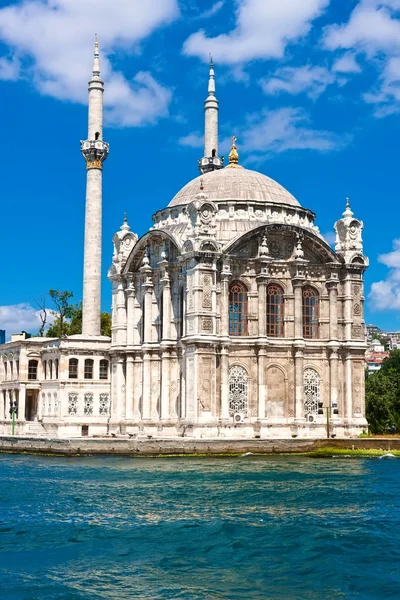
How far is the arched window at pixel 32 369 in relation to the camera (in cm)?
6181

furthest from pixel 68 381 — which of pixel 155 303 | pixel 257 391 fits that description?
pixel 257 391

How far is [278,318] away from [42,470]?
18.3 m

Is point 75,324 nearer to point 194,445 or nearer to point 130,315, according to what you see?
point 130,315

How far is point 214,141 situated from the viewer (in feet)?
220

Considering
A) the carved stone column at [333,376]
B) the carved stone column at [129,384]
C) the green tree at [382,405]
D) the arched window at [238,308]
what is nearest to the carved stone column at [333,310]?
the carved stone column at [333,376]

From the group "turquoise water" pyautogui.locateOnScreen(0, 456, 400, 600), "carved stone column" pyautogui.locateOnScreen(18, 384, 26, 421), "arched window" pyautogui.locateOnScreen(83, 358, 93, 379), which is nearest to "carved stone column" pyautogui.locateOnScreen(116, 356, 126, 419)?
"arched window" pyautogui.locateOnScreen(83, 358, 93, 379)

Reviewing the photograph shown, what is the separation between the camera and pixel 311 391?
5300 cm

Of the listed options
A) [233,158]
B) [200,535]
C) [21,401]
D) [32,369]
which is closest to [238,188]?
[233,158]

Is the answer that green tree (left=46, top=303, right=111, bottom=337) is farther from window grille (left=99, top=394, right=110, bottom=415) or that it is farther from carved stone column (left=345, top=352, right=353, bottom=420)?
carved stone column (left=345, top=352, right=353, bottom=420)

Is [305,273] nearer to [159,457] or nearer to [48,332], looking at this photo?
[159,457]

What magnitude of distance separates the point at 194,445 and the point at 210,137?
94.4ft

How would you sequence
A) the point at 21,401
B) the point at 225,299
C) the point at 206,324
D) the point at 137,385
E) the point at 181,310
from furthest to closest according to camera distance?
the point at 21,401, the point at 137,385, the point at 181,310, the point at 225,299, the point at 206,324

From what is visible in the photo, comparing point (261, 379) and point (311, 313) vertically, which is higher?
point (311, 313)

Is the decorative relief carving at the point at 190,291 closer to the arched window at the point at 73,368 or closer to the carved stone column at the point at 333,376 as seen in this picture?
the carved stone column at the point at 333,376
